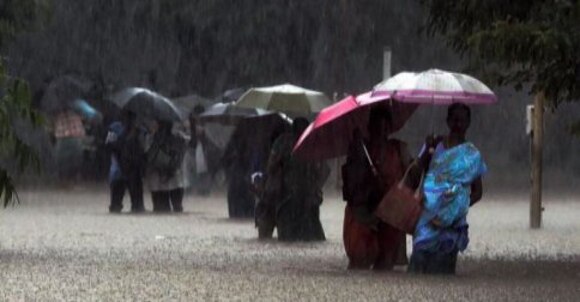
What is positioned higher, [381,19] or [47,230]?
[381,19]

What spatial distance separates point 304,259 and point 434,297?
179 inches

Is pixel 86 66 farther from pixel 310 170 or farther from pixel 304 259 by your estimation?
pixel 304 259

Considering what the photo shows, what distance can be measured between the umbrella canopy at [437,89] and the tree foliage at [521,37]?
32cm

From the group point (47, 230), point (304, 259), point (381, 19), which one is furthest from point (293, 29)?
point (304, 259)

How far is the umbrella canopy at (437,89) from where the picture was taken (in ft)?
49.1

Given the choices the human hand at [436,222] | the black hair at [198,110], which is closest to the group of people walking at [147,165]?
the black hair at [198,110]

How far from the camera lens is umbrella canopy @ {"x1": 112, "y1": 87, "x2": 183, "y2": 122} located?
89.5ft

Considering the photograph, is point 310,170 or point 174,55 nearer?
point 310,170

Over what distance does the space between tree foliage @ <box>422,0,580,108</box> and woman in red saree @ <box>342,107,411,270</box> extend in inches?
45.1

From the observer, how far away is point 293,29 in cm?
3856

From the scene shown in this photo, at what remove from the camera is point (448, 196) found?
47.2ft

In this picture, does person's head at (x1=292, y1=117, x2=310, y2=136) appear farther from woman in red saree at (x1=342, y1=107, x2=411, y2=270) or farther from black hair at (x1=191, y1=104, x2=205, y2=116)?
black hair at (x1=191, y1=104, x2=205, y2=116)

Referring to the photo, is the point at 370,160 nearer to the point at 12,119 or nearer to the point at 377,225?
the point at 377,225

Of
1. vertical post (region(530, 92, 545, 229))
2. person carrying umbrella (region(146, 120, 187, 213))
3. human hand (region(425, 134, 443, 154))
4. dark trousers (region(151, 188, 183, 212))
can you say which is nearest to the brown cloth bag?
human hand (region(425, 134, 443, 154))
